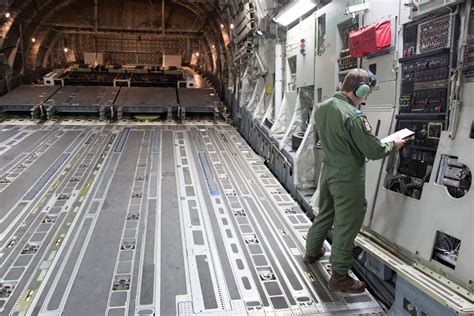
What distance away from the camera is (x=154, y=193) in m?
5.41

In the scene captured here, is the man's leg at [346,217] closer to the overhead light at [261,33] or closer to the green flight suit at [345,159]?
the green flight suit at [345,159]

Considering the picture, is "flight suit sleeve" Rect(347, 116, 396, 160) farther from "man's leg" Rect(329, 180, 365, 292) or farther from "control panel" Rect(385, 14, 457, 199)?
"control panel" Rect(385, 14, 457, 199)

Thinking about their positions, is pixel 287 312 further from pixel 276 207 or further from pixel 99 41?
pixel 99 41

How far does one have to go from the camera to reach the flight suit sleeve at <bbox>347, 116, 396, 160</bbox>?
8.68ft

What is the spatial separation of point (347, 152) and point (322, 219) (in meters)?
0.73

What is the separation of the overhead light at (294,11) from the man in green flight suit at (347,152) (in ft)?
8.84

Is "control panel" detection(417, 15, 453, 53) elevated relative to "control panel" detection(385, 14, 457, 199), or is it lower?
elevated

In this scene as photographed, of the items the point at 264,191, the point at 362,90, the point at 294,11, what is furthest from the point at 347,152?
the point at 294,11

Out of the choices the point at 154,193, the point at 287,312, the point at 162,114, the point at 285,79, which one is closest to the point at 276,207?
the point at 154,193

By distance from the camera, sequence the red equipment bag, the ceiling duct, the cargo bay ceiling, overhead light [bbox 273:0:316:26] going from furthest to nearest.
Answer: the cargo bay ceiling, the ceiling duct, overhead light [bbox 273:0:316:26], the red equipment bag

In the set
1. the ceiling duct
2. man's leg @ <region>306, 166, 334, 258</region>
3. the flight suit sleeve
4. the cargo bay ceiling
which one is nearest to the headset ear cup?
the flight suit sleeve

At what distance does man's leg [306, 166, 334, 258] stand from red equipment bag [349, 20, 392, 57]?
4.08 ft

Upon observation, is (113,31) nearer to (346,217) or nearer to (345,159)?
(345,159)

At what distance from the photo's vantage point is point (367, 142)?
2646mm
